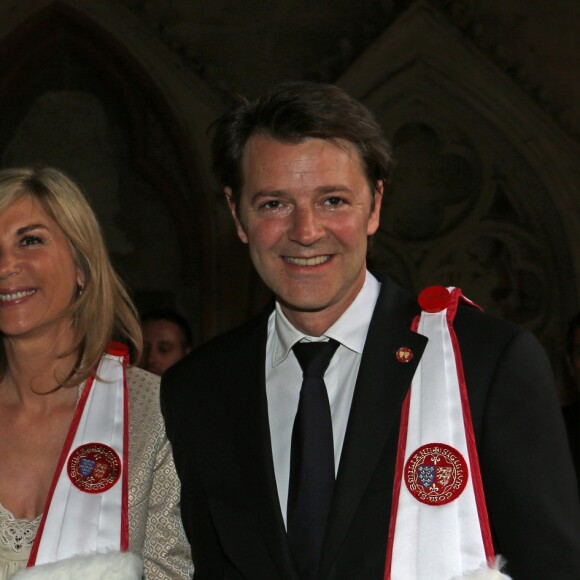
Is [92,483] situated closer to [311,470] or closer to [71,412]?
[71,412]

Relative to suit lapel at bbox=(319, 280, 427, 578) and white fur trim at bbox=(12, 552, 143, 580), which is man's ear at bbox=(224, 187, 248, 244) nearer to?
suit lapel at bbox=(319, 280, 427, 578)

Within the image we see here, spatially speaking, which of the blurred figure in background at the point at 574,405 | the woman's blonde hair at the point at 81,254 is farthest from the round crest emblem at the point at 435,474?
the blurred figure in background at the point at 574,405

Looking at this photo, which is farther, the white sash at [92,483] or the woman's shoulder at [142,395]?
the woman's shoulder at [142,395]

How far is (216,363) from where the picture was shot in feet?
8.63

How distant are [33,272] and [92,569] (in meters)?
0.71

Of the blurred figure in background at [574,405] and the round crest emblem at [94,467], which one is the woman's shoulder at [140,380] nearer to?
the round crest emblem at [94,467]

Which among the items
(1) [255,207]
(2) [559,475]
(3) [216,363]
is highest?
(1) [255,207]

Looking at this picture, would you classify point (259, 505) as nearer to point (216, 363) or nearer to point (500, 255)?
point (216, 363)

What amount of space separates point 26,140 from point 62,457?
4.32 m

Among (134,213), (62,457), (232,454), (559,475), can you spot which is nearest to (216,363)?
(232,454)

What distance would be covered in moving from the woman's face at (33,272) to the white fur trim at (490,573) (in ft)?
3.84

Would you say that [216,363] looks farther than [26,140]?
No

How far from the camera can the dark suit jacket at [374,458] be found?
7.11ft

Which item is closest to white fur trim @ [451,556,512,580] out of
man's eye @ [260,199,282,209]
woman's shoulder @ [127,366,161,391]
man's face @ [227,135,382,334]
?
man's face @ [227,135,382,334]
